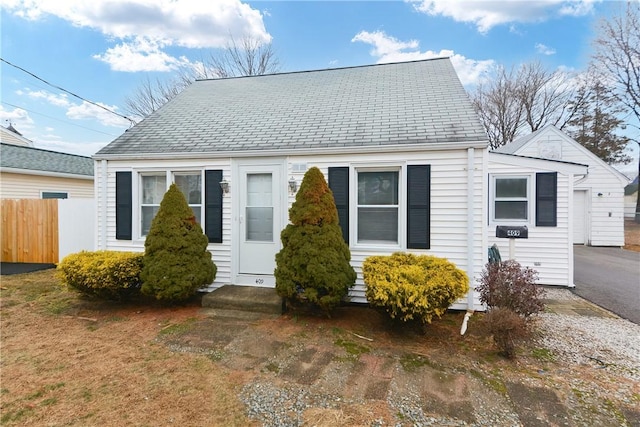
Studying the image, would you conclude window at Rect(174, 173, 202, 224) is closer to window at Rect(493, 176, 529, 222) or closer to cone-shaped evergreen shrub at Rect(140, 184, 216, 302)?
cone-shaped evergreen shrub at Rect(140, 184, 216, 302)

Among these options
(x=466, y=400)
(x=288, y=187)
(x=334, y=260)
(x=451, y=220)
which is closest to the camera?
(x=466, y=400)

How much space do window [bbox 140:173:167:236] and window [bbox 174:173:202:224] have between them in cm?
41

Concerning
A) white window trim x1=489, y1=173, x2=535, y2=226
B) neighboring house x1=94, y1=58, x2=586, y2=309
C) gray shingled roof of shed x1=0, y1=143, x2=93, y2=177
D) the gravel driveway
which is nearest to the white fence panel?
neighboring house x1=94, y1=58, x2=586, y2=309

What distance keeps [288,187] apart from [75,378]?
3.80 metres

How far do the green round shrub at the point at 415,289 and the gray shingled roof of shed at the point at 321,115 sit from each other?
7.23 feet

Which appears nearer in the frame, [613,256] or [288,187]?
[288,187]

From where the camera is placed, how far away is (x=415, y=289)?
3.68 m

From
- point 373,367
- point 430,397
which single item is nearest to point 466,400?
point 430,397

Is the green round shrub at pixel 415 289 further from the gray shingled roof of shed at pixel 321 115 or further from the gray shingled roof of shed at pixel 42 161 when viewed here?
the gray shingled roof of shed at pixel 42 161

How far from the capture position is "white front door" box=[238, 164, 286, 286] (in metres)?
5.59

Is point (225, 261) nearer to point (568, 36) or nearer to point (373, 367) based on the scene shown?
point (373, 367)

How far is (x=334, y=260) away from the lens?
438 cm

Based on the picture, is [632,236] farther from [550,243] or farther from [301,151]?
[301,151]

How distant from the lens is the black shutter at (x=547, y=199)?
6254 millimetres
